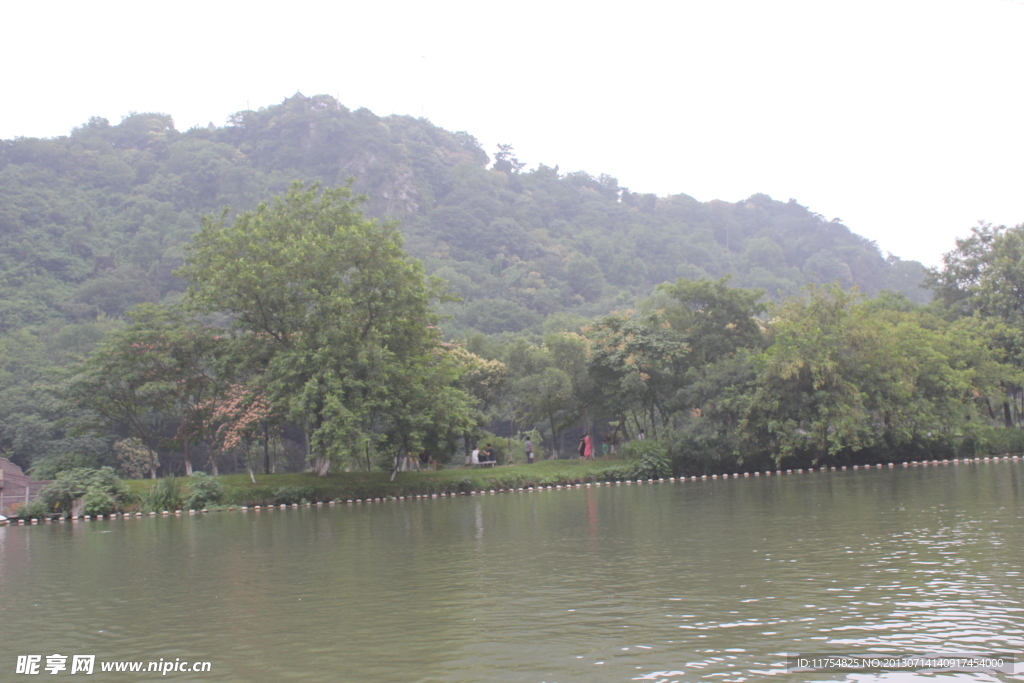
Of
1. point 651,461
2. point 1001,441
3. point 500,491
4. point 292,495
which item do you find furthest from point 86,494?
point 1001,441

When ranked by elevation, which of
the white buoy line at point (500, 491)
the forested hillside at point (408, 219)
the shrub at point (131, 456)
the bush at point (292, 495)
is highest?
the forested hillside at point (408, 219)

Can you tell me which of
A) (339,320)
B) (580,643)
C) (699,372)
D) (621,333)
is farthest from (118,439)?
(580,643)

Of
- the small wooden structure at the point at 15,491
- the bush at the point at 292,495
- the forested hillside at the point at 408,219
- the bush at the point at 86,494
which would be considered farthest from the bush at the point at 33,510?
the forested hillside at the point at 408,219

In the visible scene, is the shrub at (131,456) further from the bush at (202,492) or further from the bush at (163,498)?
the bush at (202,492)

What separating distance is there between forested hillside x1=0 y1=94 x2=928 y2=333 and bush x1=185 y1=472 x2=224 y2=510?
50219mm

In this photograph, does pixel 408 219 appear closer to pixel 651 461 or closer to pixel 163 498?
pixel 651 461

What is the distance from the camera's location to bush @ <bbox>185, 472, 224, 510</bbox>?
27938 mm

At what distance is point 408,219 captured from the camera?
122 meters

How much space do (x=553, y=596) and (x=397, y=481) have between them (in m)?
23.1

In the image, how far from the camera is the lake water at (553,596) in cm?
659

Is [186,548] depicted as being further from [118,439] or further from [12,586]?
[118,439]

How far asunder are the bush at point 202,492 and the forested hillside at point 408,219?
165 ft

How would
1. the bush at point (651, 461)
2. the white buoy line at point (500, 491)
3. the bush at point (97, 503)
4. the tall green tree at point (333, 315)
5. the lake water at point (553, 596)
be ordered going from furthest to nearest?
1. the bush at point (651, 461)
2. the tall green tree at point (333, 315)
3. the bush at point (97, 503)
4. the white buoy line at point (500, 491)
5. the lake water at point (553, 596)

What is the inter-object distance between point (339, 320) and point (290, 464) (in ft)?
72.6
